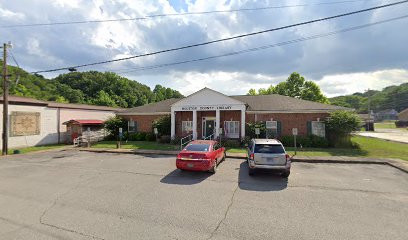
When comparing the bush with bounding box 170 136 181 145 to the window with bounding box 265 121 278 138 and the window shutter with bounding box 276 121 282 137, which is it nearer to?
the window with bounding box 265 121 278 138

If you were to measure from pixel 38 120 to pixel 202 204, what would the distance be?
80.0ft

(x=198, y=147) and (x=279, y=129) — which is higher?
(x=279, y=129)

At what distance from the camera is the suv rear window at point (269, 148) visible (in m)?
9.48

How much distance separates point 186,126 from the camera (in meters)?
23.4

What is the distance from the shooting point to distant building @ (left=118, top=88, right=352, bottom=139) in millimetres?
19656

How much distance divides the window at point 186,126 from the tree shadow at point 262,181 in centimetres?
1303

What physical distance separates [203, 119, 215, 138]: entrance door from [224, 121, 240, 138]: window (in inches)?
58.7

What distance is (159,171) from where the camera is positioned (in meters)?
10.8

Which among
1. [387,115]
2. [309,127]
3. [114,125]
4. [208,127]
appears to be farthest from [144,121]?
[387,115]

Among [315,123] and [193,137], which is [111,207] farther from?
[315,123]

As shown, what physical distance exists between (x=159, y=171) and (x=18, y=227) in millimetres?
6094

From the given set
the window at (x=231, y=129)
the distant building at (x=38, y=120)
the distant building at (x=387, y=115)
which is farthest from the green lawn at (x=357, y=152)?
the distant building at (x=387, y=115)

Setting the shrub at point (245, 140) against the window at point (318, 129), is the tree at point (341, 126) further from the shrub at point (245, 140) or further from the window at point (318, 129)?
the shrub at point (245, 140)

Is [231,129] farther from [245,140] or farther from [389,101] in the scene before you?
[389,101]
